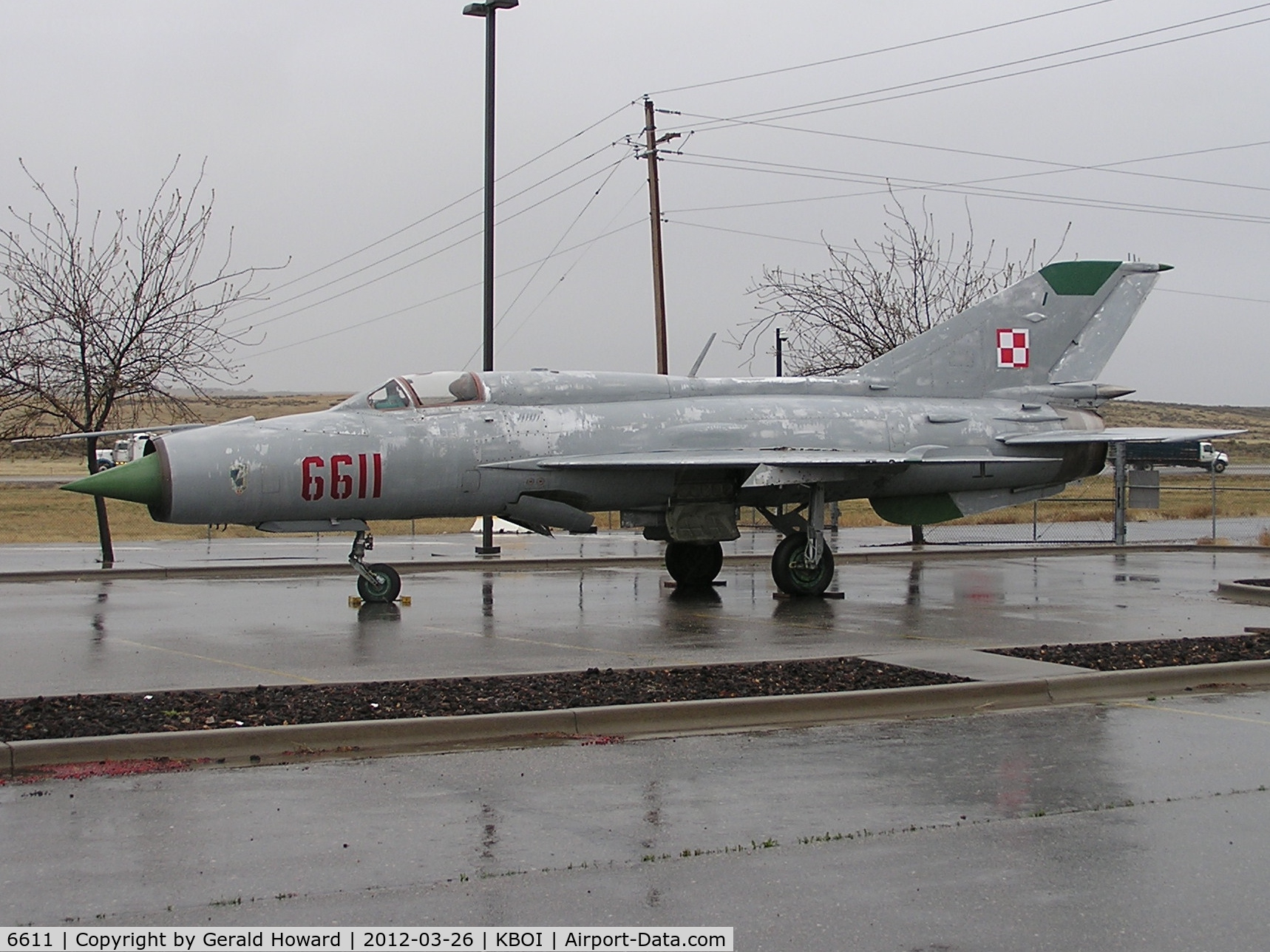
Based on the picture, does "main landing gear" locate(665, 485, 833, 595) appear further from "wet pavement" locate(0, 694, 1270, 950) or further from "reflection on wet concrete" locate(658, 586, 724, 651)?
"wet pavement" locate(0, 694, 1270, 950)

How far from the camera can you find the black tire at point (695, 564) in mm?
18094

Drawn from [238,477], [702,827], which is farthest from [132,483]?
[702,827]

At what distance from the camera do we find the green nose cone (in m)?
14.1

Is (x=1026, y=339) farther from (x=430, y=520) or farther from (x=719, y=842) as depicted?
(x=430, y=520)

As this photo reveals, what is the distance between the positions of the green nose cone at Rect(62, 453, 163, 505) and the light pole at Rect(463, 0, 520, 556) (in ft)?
29.3

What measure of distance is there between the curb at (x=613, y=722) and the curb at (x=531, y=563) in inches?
506

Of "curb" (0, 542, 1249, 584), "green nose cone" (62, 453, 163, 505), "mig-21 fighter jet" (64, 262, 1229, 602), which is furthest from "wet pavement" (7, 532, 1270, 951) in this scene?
"curb" (0, 542, 1249, 584)

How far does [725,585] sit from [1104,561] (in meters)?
7.62

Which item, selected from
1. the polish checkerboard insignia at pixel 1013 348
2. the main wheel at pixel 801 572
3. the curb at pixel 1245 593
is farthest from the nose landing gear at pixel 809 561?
the curb at pixel 1245 593

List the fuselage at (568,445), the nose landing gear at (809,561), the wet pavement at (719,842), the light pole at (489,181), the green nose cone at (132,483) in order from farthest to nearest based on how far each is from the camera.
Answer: the light pole at (489,181), the nose landing gear at (809,561), the fuselage at (568,445), the green nose cone at (132,483), the wet pavement at (719,842)

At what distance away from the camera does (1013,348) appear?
18.4m

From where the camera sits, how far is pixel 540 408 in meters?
16.2

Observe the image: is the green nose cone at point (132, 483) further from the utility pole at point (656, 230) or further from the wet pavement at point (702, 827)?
the utility pole at point (656, 230)

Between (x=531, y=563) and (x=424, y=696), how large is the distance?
12.8 metres
